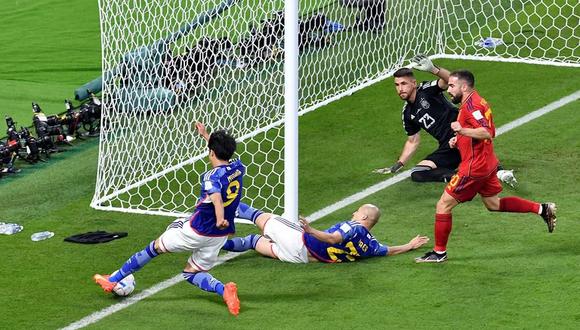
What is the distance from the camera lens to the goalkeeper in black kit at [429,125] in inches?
504

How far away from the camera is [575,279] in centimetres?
1007

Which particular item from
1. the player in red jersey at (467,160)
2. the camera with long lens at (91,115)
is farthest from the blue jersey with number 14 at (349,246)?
the camera with long lens at (91,115)

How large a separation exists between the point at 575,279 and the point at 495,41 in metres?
7.62

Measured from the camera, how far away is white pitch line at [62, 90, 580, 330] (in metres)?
9.91

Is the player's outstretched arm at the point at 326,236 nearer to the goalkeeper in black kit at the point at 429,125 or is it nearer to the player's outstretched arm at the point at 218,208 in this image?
the player's outstretched arm at the point at 218,208

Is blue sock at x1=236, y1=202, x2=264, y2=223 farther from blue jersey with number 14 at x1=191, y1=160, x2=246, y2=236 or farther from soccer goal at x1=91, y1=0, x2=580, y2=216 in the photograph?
soccer goal at x1=91, y1=0, x2=580, y2=216

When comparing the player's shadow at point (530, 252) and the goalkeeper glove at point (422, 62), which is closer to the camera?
the player's shadow at point (530, 252)

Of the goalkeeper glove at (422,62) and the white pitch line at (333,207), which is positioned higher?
the goalkeeper glove at (422,62)

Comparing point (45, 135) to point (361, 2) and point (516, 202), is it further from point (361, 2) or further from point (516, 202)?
point (516, 202)

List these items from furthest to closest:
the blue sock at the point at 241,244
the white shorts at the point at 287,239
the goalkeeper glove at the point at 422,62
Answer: the goalkeeper glove at the point at 422,62 → the blue sock at the point at 241,244 → the white shorts at the point at 287,239

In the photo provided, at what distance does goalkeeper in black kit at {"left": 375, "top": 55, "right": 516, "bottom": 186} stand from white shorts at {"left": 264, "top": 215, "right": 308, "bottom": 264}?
7.83 feet

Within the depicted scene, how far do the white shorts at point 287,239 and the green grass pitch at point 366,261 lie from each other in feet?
0.30

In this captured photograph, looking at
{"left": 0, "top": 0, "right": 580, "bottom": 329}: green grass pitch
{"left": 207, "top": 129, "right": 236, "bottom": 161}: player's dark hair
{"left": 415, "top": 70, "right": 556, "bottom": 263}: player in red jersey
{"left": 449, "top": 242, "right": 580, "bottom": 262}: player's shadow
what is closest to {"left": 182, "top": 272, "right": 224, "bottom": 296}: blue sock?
{"left": 0, "top": 0, "right": 580, "bottom": 329}: green grass pitch

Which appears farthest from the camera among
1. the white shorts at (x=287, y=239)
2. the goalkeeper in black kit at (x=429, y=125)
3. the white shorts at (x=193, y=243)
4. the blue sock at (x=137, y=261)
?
the goalkeeper in black kit at (x=429, y=125)
